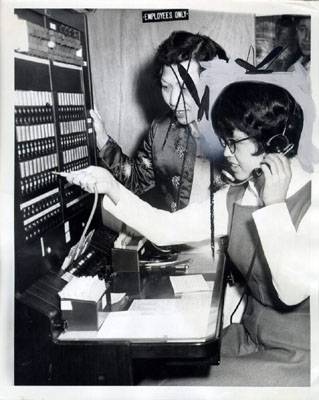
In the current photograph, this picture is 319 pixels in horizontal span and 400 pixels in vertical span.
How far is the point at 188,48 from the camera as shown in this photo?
130 cm

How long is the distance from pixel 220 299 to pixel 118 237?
1.23 feet

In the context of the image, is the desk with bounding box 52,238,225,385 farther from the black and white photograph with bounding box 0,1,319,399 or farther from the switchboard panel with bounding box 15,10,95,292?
the switchboard panel with bounding box 15,10,95,292

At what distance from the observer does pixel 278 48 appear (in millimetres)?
1246

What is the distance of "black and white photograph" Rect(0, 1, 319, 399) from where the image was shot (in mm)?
1108

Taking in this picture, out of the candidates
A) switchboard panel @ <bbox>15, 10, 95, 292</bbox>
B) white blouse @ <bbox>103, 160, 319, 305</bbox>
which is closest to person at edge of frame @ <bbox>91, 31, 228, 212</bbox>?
switchboard panel @ <bbox>15, 10, 95, 292</bbox>

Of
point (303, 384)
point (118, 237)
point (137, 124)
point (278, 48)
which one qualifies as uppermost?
point (278, 48)

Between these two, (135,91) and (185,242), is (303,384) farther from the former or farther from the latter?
(135,91)

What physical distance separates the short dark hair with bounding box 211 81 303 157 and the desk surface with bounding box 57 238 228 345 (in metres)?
0.41

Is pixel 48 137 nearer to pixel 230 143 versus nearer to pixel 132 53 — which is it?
pixel 132 53

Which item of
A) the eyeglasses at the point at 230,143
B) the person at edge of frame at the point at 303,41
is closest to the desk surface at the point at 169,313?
the eyeglasses at the point at 230,143

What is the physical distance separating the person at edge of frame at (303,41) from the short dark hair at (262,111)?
0.25ft

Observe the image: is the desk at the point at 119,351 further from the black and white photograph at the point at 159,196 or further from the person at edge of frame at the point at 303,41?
the person at edge of frame at the point at 303,41

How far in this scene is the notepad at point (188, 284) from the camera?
1.28 m

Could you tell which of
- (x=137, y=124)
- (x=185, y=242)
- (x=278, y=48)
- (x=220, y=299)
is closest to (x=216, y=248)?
(x=185, y=242)
